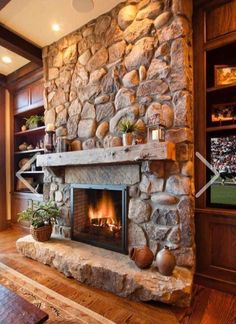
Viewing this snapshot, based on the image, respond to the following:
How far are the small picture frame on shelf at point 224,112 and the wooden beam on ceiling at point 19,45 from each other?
8.80ft

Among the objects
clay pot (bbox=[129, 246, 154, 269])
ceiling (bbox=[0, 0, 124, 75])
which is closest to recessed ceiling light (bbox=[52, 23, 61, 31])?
ceiling (bbox=[0, 0, 124, 75])

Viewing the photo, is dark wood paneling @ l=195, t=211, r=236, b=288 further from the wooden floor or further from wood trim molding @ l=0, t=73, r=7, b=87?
wood trim molding @ l=0, t=73, r=7, b=87

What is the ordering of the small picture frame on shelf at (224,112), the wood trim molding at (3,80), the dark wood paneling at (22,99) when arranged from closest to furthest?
the small picture frame on shelf at (224,112), the dark wood paneling at (22,99), the wood trim molding at (3,80)

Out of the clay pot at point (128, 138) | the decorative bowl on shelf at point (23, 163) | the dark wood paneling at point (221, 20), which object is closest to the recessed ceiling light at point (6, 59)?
the decorative bowl on shelf at point (23, 163)

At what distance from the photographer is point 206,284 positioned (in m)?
2.05

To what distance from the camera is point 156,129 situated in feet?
6.73

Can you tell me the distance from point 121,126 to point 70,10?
1.55 meters

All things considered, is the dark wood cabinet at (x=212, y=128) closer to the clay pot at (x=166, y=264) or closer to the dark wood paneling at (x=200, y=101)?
the dark wood paneling at (x=200, y=101)

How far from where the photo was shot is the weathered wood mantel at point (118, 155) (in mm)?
1928

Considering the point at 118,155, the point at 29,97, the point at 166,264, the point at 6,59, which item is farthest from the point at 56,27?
the point at 166,264

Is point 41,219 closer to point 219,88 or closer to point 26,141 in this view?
point 26,141

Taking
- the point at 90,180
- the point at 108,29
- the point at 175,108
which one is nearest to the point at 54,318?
the point at 90,180

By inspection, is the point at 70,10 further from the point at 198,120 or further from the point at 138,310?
the point at 138,310

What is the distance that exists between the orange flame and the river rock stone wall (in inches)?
14.4
